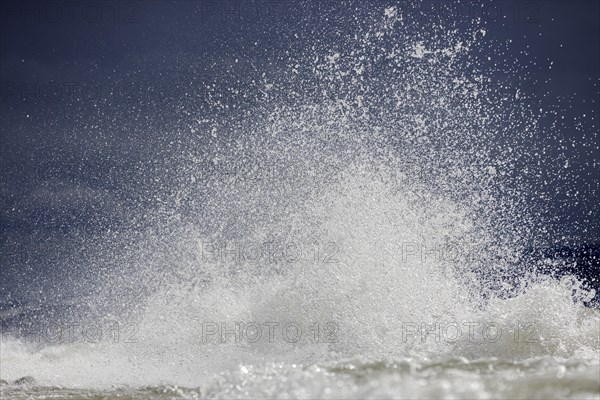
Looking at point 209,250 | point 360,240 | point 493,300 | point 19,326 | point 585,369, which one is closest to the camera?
point 585,369

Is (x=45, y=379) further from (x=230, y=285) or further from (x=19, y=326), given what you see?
(x=19, y=326)

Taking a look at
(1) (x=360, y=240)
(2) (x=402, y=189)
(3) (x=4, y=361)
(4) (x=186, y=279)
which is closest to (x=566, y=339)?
(1) (x=360, y=240)

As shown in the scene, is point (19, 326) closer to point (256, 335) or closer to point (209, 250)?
point (209, 250)

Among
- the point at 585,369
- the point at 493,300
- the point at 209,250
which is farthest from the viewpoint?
the point at 209,250

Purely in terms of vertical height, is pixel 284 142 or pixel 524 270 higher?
pixel 284 142

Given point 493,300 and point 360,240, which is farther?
point 360,240

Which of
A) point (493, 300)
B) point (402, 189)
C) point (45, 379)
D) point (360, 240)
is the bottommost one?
point (45, 379)

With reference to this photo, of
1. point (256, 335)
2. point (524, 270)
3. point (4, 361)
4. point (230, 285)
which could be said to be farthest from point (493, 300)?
point (4, 361)

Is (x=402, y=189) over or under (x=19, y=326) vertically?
over

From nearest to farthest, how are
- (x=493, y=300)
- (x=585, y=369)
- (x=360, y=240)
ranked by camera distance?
(x=585, y=369) → (x=493, y=300) → (x=360, y=240)

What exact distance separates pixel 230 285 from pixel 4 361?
4090 millimetres

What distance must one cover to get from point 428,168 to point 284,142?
2185 mm

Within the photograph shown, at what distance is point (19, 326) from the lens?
497 inches

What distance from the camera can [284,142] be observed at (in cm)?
1018
